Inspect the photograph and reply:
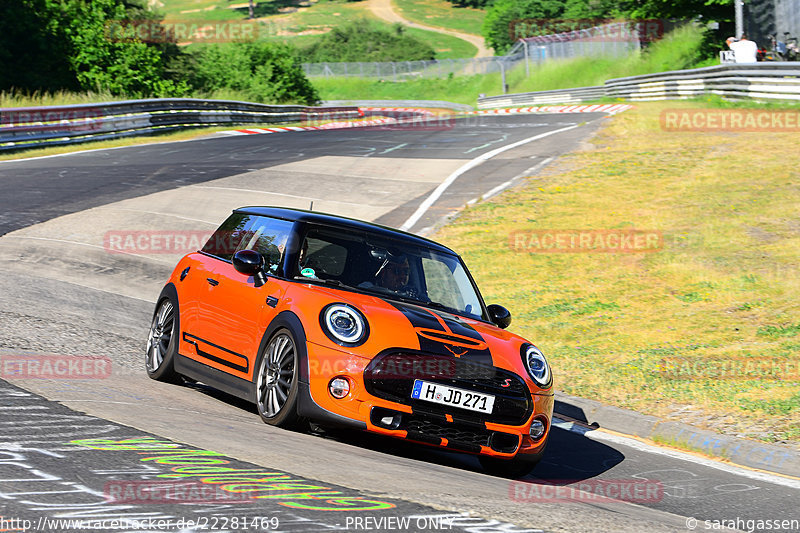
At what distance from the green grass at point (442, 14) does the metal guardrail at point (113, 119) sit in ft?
315

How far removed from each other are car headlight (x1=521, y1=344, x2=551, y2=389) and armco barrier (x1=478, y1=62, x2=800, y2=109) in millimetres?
19935

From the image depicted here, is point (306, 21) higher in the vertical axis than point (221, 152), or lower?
higher

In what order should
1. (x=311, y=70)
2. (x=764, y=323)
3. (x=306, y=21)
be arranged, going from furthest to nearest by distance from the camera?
1. (x=306, y=21)
2. (x=311, y=70)
3. (x=764, y=323)

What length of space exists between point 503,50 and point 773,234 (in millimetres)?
86504

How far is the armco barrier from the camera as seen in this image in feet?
82.2

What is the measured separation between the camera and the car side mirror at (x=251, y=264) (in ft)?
23.1

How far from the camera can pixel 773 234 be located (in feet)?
46.7

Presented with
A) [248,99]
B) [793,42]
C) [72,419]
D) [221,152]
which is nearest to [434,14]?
[248,99]

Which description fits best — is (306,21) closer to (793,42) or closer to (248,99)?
(248,99)

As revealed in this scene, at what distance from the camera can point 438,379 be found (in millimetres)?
6129
